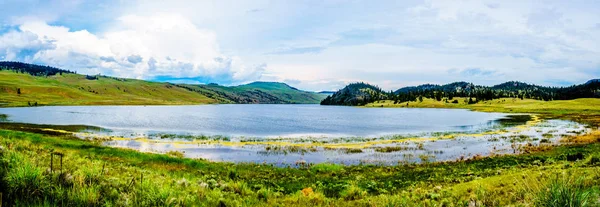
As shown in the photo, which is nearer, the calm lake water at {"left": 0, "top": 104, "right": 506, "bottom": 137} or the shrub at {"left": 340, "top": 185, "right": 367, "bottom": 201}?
the shrub at {"left": 340, "top": 185, "right": 367, "bottom": 201}

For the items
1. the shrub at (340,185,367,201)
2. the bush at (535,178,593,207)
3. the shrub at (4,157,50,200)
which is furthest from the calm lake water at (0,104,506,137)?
the bush at (535,178,593,207)

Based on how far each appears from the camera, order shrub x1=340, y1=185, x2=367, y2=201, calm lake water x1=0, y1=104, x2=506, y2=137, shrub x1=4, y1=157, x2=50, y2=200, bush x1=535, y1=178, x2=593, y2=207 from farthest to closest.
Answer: calm lake water x1=0, y1=104, x2=506, y2=137
shrub x1=340, y1=185, x2=367, y2=201
shrub x1=4, y1=157, x2=50, y2=200
bush x1=535, y1=178, x2=593, y2=207

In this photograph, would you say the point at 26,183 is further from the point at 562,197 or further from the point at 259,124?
the point at 259,124

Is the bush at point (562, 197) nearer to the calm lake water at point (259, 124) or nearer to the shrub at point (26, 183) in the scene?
the shrub at point (26, 183)

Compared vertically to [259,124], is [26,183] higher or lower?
higher

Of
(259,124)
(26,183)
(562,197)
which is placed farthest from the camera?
(259,124)

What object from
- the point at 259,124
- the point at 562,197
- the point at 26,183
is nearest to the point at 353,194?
the point at 562,197

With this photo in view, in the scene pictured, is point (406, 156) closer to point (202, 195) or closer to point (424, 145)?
point (424, 145)

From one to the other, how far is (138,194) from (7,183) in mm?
3430

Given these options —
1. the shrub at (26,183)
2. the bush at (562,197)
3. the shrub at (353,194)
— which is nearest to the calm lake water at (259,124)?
the shrub at (353,194)

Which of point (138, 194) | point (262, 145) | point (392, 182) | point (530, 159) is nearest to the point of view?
point (138, 194)

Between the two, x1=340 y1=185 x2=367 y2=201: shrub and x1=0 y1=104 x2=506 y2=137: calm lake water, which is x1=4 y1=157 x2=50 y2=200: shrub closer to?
x1=340 y1=185 x2=367 y2=201: shrub

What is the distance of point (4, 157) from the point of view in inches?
449

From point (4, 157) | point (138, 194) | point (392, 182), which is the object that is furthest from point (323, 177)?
point (4, 157)
